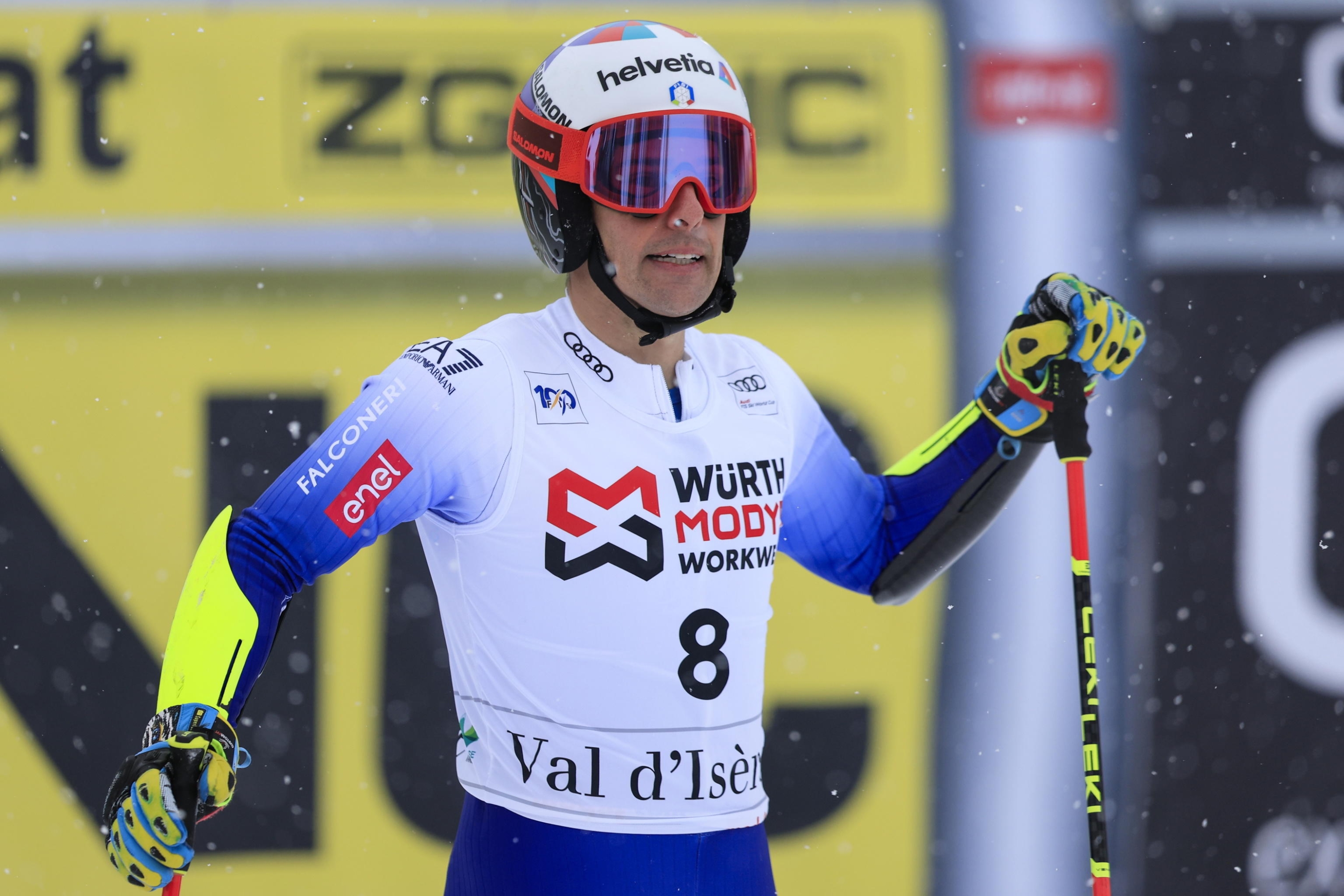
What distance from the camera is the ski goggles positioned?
5.71 ft

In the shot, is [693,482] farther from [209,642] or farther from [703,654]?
[209,642]

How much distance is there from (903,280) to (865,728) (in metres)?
1.13

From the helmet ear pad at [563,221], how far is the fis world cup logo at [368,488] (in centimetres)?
37

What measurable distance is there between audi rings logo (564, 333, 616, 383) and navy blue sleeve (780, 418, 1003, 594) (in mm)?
385

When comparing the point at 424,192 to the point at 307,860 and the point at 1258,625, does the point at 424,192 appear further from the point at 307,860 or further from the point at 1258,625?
the point at 1258,625

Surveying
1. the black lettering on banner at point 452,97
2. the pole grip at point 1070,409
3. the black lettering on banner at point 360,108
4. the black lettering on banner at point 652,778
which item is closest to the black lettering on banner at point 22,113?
the black lettering on banner at point 360,108

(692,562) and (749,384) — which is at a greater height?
(749,384)

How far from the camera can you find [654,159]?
1738mm

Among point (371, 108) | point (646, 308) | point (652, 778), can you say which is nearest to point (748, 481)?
point (646, 308)

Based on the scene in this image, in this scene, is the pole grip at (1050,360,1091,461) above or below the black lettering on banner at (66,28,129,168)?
below

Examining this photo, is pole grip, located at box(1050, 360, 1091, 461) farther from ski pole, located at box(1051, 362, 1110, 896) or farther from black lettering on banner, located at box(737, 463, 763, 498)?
black lettering on banner, located at box(737, 463, 763, 498)

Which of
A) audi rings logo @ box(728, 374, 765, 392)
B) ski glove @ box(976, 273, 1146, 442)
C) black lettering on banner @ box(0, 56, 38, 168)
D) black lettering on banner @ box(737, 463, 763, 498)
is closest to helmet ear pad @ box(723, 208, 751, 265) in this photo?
audi rings logo @ box(728, 374, 765, 392)

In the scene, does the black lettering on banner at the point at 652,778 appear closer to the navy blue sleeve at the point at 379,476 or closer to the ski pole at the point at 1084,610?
the navy blue sleeve at the point at 379,476

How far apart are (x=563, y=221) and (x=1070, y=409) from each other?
2.60ft
